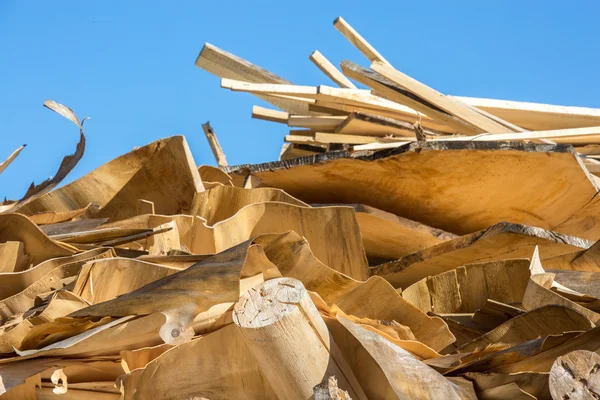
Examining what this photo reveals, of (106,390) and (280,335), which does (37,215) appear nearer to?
(106,390)

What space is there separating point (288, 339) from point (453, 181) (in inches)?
74.8

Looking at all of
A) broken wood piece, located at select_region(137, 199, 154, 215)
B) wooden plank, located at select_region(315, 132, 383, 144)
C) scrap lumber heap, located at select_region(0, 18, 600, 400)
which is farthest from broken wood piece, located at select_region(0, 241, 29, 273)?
wooden plank, located at select_region(315, 132, 383, 144)

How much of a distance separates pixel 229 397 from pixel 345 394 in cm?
44

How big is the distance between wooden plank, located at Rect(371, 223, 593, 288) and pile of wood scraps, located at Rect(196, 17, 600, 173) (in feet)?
2.65

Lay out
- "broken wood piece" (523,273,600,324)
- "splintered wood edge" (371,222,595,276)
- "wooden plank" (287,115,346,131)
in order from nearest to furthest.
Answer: "broken wood piece" (523,273,600,324) → "splintered wood edge" (371,222,595,276) → "wooden plank" (287,115,346,131)

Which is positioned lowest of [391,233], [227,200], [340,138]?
[391,233]

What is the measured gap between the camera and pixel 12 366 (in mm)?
2154

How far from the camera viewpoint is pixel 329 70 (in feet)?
19.3

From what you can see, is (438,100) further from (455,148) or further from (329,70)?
(329,70)

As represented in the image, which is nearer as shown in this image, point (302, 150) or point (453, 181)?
point (453, 181)

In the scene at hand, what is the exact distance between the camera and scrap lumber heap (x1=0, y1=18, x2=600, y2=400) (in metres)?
2.00

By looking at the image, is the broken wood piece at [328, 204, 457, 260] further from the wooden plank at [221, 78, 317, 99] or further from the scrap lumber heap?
the wooden plank at [221, 78, 317, 99]

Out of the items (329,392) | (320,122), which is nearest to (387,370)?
(329,392)

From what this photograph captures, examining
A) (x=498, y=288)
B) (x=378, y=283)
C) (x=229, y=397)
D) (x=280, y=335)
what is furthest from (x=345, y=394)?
(x=498, y=288)
